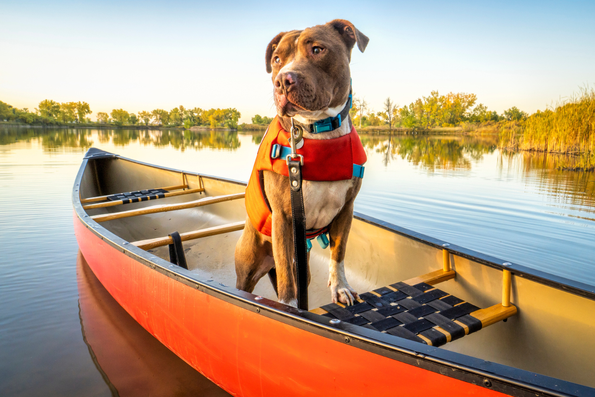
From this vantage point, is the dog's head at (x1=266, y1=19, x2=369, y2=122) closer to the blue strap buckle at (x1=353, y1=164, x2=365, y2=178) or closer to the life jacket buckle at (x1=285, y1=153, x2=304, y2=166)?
the life jacket buckle at (x1=285, y1=153, x2=304, y2=166)

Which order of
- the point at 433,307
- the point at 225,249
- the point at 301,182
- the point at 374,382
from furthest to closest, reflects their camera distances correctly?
the point at 225,249, the point at 433,307, the point at 301,182, the point at 374,382

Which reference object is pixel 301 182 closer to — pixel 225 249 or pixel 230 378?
pixel 230 378

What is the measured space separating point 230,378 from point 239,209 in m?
2.95

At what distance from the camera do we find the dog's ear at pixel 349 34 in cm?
199

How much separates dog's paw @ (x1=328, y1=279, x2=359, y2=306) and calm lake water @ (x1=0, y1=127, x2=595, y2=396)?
50.6 inches

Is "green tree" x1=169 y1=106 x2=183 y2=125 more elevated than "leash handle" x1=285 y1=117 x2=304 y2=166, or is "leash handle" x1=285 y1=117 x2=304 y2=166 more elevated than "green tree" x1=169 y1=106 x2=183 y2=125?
"green tree" x1=169 y1=106 x2=183 y2=125

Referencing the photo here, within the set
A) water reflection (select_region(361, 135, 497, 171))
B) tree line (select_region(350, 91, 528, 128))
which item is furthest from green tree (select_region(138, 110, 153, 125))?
water reflection (select_region(361, 135, 497, 171))

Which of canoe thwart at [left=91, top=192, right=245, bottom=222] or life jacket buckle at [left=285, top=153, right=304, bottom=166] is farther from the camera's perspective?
canoe thwart at [left=91, top=192, right=245, bottom=222]

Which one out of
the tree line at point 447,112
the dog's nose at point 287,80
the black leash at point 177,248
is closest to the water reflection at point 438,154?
the black leash at point 177,248

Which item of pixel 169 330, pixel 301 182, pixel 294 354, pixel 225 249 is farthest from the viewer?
pixel 225 249

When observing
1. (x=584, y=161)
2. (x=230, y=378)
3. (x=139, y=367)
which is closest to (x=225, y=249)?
(x=139, y=367)

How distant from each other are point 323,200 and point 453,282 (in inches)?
49.4

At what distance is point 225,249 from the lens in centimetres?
466

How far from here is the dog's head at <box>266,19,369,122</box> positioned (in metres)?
1.71
